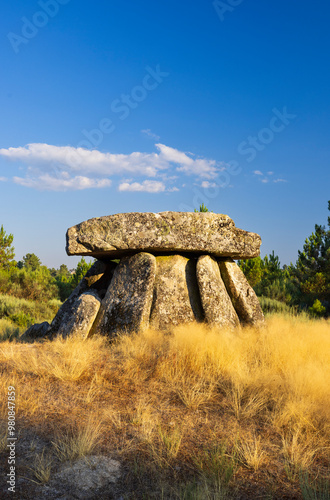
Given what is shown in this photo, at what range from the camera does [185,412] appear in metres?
3.89

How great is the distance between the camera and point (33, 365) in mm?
4973

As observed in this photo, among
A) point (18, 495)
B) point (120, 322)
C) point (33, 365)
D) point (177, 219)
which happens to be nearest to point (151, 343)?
point (120, 322)

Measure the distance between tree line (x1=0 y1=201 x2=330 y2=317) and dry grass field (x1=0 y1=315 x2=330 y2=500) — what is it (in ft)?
27.2

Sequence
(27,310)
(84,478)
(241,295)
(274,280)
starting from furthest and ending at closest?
(274,280)
(27,310)
(241,295)
(84,478)

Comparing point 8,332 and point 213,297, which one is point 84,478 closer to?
point 213,297

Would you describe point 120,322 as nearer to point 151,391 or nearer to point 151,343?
point 151,343

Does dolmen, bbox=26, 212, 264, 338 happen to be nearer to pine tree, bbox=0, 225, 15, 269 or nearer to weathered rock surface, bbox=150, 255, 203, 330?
weathered rock surface, bbox=150, 255, 203, 330

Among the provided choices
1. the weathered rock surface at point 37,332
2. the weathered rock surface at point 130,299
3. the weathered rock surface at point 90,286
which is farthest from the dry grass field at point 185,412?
the weathered rock surface at point 37,332

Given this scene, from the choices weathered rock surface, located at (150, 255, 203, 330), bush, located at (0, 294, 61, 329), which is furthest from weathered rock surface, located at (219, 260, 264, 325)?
bush, located at (0, 294, 61, 329)

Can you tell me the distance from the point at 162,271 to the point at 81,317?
1864mm

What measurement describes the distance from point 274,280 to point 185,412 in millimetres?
13919

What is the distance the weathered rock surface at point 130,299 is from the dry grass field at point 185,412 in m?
0.72

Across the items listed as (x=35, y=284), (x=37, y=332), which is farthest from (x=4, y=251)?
(x=37, y=332)

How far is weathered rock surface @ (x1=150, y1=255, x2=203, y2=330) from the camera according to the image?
7.12 m
